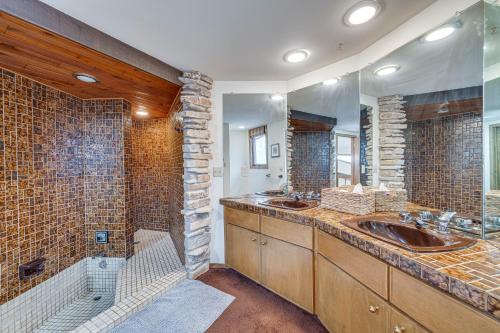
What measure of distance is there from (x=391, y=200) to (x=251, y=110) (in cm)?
168

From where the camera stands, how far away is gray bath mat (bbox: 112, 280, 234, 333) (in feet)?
5.24

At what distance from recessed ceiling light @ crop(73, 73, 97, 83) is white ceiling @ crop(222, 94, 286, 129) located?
1.24 m

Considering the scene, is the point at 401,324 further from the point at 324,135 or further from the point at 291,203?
the point at 324,135

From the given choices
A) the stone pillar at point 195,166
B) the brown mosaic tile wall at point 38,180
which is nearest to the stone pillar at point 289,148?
the stone pillar at point 195,166

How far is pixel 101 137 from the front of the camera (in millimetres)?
2604

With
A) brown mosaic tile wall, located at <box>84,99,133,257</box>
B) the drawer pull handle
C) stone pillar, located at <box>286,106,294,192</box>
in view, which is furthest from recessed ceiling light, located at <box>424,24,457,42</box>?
brown mosaic tile wall, located at <box>84,99,133,257</box>

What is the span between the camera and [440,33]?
1.32 metres

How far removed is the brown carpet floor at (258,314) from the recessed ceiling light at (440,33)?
81.7 inches

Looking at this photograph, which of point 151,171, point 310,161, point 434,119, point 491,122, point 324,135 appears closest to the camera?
point 491,122

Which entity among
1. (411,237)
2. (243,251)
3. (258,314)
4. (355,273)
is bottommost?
→ (258,314)

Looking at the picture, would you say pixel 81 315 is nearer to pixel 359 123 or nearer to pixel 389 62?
pixel 359 123

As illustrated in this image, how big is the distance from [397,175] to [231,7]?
1642mm

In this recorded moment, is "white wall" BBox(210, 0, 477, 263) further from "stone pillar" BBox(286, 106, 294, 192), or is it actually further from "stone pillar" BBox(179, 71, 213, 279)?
"stone pillar" BBox(286, 106, 294, 192)

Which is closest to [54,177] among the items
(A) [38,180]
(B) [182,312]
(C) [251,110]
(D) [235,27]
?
(A) [38,180]
